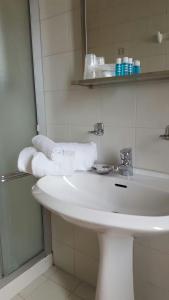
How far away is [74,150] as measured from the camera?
1.08m

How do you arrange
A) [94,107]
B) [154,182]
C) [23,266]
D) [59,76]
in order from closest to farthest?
[154,182], [94,107], [59,76], [23,266]

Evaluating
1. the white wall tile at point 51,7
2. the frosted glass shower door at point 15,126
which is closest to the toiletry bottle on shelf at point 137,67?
the white wall tile at point 51,7

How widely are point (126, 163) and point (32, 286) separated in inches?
41.4

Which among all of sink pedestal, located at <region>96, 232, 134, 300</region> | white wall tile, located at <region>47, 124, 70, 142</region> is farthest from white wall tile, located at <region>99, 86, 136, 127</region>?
sink pedestal, located at <region>96, 232, 134, 300</region>

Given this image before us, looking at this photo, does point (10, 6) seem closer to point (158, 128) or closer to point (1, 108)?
point (1, 108)

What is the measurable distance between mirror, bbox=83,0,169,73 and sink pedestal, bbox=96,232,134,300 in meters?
0.76

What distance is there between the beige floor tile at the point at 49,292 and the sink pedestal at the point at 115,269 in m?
0.45

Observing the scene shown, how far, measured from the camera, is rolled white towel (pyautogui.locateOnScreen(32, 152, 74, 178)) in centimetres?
100

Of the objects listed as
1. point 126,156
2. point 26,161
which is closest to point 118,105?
point 126,156

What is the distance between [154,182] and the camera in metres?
0.96

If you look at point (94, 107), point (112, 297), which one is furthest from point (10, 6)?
point (112, 297)

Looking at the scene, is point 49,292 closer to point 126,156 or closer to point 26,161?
point 26,161

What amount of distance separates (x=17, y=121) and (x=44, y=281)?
1059mm

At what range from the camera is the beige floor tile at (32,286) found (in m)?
→ 1.40
